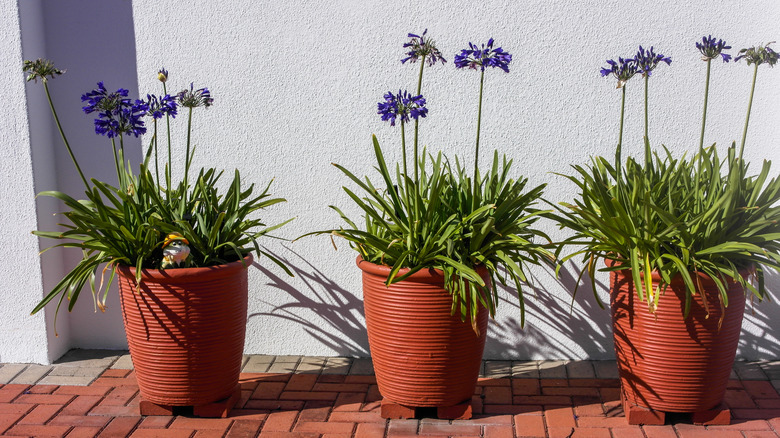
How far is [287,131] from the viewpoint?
12.5ft

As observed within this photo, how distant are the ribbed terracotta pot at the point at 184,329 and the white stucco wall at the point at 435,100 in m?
0.73

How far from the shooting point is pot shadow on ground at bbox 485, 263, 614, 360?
3.79 m

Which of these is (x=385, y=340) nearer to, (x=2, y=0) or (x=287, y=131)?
(x=287, y=131)

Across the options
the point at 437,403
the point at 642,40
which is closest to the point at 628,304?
the point at 437,403

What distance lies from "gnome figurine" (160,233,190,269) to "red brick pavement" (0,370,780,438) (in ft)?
2.22

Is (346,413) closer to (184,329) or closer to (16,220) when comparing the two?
(184,329)

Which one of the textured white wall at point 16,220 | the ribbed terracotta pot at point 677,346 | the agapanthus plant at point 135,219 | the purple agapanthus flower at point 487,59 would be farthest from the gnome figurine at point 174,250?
the ribbed terracotta pot at point 677,346

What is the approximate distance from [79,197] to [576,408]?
2.61 metres

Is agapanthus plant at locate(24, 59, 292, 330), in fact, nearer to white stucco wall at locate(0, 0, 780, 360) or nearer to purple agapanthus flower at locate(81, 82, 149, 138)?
purple agapanthus flower at locate(81, 82, 149, 138)

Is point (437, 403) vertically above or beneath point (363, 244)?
beneath

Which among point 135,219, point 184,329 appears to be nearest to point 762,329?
point 184,329

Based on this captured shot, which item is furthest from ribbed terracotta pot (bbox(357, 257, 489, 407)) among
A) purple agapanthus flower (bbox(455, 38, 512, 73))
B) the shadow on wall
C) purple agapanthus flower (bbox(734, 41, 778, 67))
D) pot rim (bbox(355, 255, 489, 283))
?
the shadow on wall

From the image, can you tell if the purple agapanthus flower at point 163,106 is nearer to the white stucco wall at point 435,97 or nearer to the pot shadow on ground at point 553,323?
the white stucco wall at point 435,97

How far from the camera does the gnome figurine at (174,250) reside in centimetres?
307
